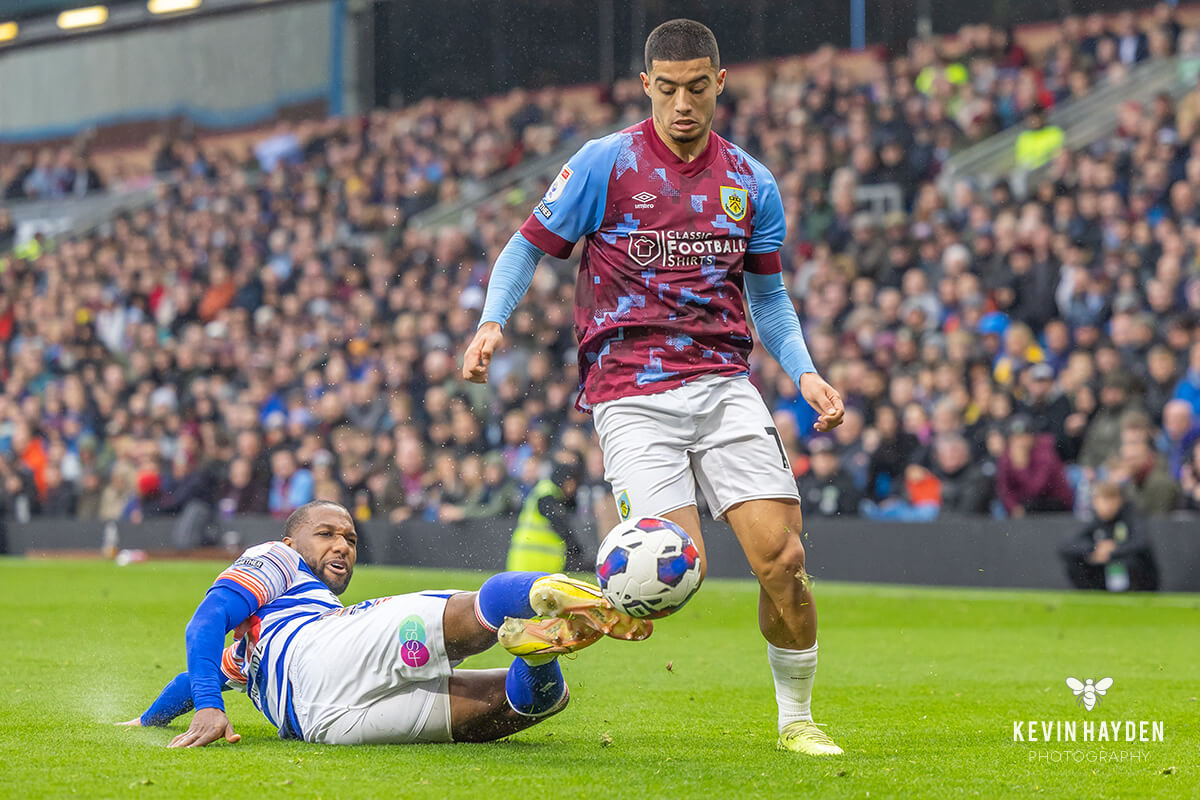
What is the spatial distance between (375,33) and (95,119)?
778 cm

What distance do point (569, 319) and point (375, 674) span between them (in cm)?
1279

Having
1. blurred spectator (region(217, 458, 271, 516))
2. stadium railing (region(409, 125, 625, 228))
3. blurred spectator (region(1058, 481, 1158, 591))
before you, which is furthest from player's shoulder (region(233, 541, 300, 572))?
stadium railing (region(409, 125, 625, 228))

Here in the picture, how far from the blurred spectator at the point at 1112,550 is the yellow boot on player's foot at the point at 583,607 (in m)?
8.93

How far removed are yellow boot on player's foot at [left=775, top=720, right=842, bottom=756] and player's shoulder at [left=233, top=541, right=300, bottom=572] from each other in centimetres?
180

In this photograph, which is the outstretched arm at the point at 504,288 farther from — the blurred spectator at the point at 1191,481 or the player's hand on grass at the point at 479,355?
the blurred spectator at the point at 1191,481

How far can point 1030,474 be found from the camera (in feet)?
44.4

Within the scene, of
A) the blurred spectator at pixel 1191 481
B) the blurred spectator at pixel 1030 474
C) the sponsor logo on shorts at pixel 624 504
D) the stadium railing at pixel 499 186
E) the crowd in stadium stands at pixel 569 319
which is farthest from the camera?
the stadium railing at pixel 499 186

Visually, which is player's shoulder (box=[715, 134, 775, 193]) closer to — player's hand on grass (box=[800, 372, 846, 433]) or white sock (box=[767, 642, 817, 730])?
player's hand on grass (box=[800, 372, 846, 433])

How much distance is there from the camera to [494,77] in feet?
89.4

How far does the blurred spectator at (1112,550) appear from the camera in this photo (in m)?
12.9

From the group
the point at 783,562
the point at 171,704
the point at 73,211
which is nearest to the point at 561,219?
the point at 783,562

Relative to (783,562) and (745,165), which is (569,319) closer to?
(745,165)

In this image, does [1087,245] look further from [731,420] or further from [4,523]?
[4,523]

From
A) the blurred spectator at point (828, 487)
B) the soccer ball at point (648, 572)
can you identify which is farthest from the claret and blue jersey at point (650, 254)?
the blurred spectator at point (828, 487)
